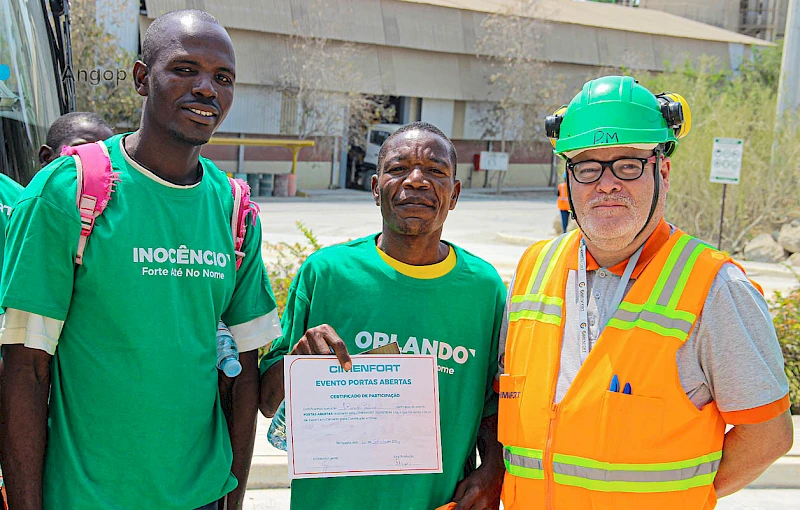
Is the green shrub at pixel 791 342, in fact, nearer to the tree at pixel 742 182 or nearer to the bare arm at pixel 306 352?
the bare arm at pixel 306 352

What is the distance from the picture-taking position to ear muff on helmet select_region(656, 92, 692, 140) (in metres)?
2.64

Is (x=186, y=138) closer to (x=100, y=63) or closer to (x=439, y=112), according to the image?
(x=100, y=63)

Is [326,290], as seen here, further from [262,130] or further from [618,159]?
[262,130]

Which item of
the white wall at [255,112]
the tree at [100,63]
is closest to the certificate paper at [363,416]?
the tree at [100,63]

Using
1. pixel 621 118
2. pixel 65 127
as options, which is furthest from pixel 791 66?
pixel 621 118

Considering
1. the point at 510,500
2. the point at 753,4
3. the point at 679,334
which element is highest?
the point at 753,4

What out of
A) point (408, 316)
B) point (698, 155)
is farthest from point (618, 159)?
point (698, 155)

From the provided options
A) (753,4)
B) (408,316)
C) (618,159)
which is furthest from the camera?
(753,4)

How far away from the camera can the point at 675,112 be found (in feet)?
8.67

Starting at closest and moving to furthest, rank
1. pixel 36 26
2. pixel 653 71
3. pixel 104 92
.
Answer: pixel 36 26 < pixel 104 92 < pixel 653 71

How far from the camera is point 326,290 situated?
287 cm

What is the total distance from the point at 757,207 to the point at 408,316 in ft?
53.1

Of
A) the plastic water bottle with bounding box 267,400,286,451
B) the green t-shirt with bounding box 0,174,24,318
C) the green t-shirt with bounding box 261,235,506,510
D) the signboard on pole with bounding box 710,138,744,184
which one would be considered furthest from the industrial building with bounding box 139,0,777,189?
the plastic water bottle with bounding box 267,400,286,451

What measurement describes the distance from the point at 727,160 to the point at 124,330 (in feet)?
44.3
